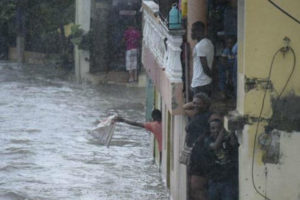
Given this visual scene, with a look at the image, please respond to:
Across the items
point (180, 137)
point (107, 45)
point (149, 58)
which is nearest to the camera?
point (180, 137)

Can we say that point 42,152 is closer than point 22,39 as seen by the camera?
Yes

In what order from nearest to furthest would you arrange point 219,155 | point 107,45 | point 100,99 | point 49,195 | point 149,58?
point 219,155
point 49,195
point 149,58
point 100,99
point 107,45

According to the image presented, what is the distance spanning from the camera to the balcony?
11.9 m

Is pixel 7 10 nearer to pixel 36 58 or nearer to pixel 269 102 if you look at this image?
pixel 36 58

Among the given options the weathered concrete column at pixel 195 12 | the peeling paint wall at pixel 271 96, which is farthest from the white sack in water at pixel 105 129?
the peeling paint wall at pixel 271 96

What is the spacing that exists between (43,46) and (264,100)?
23492mm

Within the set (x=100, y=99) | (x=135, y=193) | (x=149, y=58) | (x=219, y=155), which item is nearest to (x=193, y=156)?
(x=219, y=155)

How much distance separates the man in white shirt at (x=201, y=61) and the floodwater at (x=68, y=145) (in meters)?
3.45

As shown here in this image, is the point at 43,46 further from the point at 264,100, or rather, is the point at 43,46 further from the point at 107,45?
the point at 264,100

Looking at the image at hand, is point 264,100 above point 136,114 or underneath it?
above

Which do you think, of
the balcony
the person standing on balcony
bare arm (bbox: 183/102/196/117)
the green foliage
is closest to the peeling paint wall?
bare arm (bbox: 183/102/196/117)

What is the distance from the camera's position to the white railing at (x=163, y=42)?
11953 mm

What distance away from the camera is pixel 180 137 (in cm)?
1244

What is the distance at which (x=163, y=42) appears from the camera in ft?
44.2
